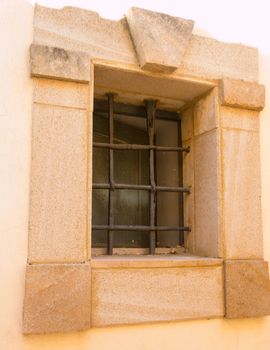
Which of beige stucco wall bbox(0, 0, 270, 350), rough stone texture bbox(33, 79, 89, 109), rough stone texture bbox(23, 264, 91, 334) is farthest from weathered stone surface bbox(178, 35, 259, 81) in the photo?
rough stone texture bbox(23, 264, 91, 334)

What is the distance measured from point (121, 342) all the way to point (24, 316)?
0.56m

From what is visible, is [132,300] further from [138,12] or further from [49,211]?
[138,12]

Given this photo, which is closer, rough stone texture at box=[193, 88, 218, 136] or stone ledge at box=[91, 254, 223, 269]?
stone ledge at box=[91, 254, 223, 269]

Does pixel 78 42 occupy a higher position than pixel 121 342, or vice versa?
pixel 78 42

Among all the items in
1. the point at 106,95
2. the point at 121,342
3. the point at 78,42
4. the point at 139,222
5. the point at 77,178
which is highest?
the point at 78,42

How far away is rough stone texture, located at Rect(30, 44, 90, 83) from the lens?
7.35 feet

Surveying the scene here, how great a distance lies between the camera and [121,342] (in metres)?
2.29

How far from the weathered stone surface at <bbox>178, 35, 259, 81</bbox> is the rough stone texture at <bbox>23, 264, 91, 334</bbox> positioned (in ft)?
4.42

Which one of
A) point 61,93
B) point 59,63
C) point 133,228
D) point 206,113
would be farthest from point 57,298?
point 206,113

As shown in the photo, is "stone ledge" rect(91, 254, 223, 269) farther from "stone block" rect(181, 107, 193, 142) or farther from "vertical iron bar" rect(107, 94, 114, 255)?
"stone block" rect(181, 107, 193, 142)

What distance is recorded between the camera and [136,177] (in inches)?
119

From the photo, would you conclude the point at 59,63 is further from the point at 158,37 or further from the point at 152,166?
the point at 152,166

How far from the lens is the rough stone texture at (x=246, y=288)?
250cm

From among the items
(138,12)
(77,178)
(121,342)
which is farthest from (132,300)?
(138,12)
